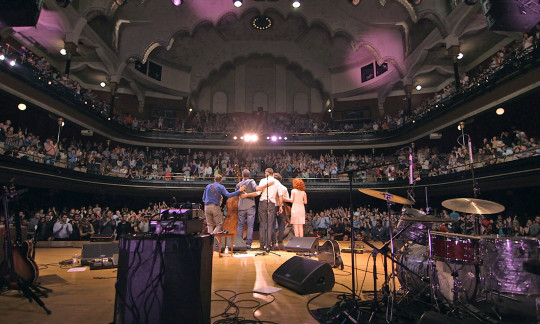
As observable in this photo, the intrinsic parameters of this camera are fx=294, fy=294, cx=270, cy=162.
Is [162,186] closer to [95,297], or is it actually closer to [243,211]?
[243,211]

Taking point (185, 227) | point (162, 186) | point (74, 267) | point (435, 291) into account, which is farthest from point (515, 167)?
point (162, 186)

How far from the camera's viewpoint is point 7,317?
2.91 meters

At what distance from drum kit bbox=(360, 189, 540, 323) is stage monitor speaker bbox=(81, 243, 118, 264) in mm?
5110

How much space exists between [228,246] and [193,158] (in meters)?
14.0

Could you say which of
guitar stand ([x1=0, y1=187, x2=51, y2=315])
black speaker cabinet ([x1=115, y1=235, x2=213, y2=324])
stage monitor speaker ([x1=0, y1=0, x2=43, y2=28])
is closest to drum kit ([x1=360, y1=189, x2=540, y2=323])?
black speaker cabinet ([x1=115, y1=235, x2=213, y2=324])

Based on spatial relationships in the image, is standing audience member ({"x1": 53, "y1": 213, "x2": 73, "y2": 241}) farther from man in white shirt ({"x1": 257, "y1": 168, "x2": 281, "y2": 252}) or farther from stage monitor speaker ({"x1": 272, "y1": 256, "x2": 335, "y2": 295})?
stage monitor speaker ({"x1": 272, "y1": 256, "x2": 335, "y2": 295})

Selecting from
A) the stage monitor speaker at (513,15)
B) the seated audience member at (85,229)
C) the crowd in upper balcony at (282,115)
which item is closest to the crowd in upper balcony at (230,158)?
the crowd in upper balcony at (282,115)

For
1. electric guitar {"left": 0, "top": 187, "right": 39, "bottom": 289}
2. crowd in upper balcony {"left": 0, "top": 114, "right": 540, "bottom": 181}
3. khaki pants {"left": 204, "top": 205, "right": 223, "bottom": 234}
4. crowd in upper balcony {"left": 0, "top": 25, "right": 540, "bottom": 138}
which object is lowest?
electric guitar {"left": 0, "top": 187, "right": 39, "bottom": 289}

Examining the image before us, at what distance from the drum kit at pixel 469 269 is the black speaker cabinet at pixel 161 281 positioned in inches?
76.2

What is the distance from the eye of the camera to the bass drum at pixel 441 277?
3.35 meters

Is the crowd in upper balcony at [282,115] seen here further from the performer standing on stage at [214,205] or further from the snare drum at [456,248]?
the performer standing on stage at [214,205]

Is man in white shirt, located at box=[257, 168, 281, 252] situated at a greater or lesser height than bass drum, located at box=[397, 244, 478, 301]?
greater

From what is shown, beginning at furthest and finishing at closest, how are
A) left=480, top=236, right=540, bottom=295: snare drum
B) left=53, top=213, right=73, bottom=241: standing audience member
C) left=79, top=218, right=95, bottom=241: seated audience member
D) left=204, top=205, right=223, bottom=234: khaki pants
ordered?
left=79, top=218, right=95, bottom=241: seated audience member < left=53, top=213, right=73, bottom=241: standing audience member < left=204, top=205, right=223, bottom=234: khaki pants < left=480, top=236, right=540, bottom=295: snare drum

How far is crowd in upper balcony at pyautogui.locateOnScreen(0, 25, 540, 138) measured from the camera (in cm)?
1148
